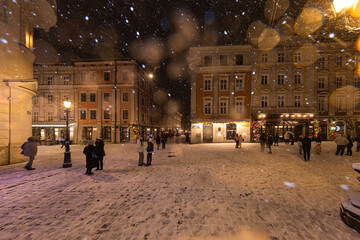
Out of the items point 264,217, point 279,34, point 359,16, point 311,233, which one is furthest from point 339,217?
point 279,34

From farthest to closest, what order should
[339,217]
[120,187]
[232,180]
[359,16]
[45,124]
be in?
1. [45,124]
2. [232,180]
3. [120,187]
4. [359,16]
5. [339,217]

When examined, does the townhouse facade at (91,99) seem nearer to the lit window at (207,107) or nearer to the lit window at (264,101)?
the lit window at (207,107)

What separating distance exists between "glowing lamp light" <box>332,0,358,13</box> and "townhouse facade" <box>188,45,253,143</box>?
67.9 feet

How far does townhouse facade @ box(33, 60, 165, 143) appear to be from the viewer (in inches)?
1138

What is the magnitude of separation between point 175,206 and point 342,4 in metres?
6.63

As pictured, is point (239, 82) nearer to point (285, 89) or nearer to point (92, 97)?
point (285, 89)

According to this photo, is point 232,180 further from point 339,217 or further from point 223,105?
point 223,105

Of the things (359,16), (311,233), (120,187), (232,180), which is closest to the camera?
(311,233)

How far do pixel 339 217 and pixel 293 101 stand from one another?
82.1 ft

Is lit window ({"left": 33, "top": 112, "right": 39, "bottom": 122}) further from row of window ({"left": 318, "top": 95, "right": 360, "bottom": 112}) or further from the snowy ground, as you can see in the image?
row of window ({"left": 318, "top": 95, "right": 360, "bottom": 112})

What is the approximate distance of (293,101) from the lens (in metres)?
24.1

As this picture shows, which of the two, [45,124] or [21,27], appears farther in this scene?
[45,124]

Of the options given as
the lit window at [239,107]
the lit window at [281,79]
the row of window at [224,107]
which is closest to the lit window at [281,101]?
the lit window at [281,79]

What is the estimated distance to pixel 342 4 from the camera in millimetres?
4008
